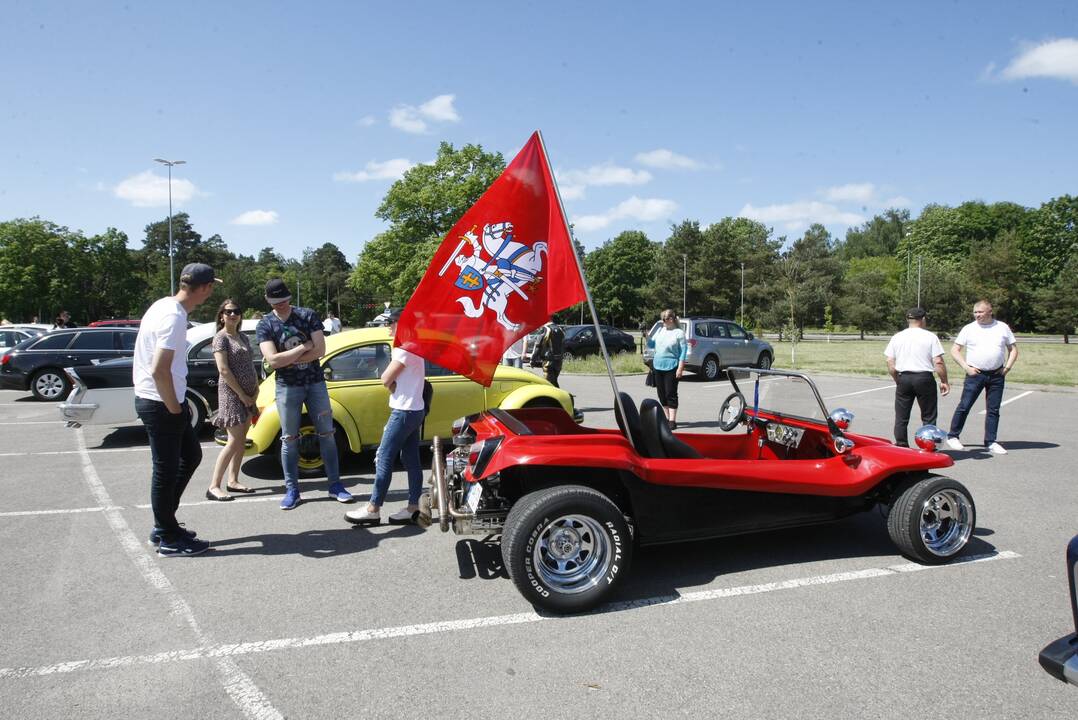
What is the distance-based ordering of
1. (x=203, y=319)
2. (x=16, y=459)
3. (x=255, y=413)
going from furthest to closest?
(x=203, y=319)
(x=16, y=459)
(x=255, y=413)

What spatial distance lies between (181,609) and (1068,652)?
12.9ft

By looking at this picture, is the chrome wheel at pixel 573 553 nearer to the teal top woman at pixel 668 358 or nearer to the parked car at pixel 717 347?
the teal top woman at pixel 668 358

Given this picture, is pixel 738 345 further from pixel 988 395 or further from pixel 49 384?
pixel 49 384

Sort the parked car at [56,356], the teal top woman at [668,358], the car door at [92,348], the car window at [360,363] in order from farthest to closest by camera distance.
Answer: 1. the car door at [92,348]
2. the parked car at [56,356]
3. the teal top woman at [668,358]
4. the car window at [360,363]

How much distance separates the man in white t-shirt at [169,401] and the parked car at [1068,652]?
4380mm

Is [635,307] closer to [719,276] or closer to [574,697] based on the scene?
[719,276]

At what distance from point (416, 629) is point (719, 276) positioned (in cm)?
6198


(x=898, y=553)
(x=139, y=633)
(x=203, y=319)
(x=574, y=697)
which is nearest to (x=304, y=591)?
(x=139, y=633)

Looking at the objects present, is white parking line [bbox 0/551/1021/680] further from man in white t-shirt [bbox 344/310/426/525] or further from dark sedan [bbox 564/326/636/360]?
dark sedan [bbox 564/326/636/360]

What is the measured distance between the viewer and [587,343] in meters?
25.9

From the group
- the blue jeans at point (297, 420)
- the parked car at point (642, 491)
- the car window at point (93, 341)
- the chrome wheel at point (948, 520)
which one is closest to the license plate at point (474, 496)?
the parked car at point (642, 491)

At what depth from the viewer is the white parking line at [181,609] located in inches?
108

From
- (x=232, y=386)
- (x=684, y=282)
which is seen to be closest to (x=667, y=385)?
(x=232, y=386)

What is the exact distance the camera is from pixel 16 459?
7.65 m
